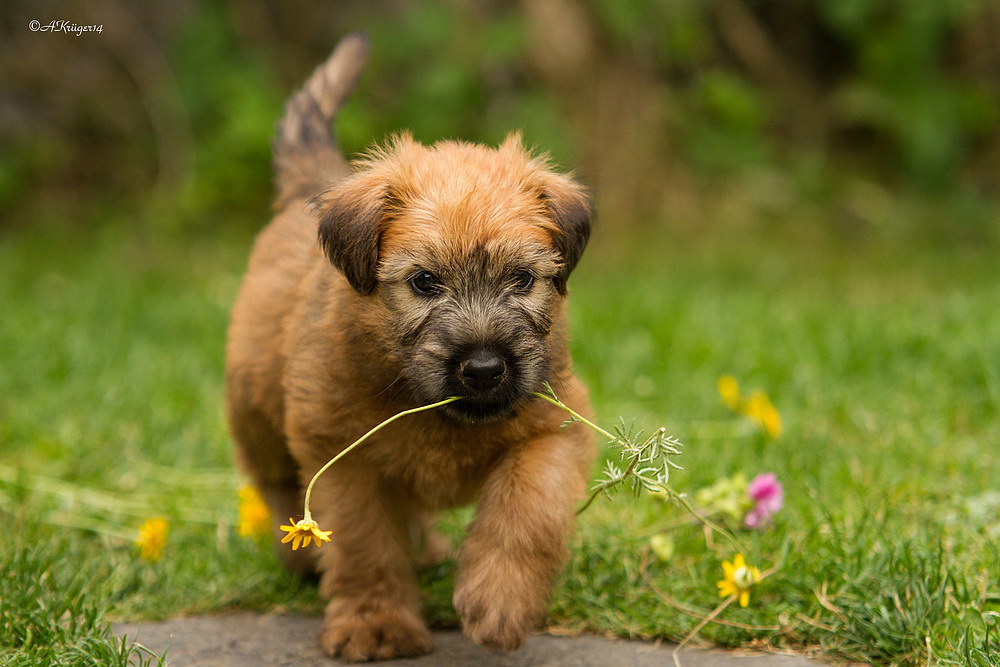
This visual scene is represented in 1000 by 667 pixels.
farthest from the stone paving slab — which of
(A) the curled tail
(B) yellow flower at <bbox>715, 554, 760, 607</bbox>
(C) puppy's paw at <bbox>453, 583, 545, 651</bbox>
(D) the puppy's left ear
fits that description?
(A) the curled tail

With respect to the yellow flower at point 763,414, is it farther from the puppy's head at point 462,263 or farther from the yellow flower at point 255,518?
the yellow flower at point 255,518

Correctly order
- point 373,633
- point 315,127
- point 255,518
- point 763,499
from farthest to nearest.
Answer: point 315,127, point 255,518, point 763,499, point 373,633

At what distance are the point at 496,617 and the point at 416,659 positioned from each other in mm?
521

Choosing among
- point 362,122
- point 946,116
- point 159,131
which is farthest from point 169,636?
point 946,116

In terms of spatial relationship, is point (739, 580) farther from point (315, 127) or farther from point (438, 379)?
point (315, 127)

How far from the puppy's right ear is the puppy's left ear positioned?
47 cm

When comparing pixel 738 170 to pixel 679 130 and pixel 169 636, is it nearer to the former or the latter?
pixel 679 130

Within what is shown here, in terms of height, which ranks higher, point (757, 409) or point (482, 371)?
point (757, 409)

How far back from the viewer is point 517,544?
108 inches

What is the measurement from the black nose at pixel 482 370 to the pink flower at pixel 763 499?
130 cm

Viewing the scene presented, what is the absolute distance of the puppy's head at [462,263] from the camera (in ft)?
9.06

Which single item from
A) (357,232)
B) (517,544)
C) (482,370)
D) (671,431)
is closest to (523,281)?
(482,370)

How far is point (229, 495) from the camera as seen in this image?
452 centimetres

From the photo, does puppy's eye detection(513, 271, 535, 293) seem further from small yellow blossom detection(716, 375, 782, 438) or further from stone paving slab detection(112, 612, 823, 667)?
small yellow blossom detection(716, 375, 782, 438)
